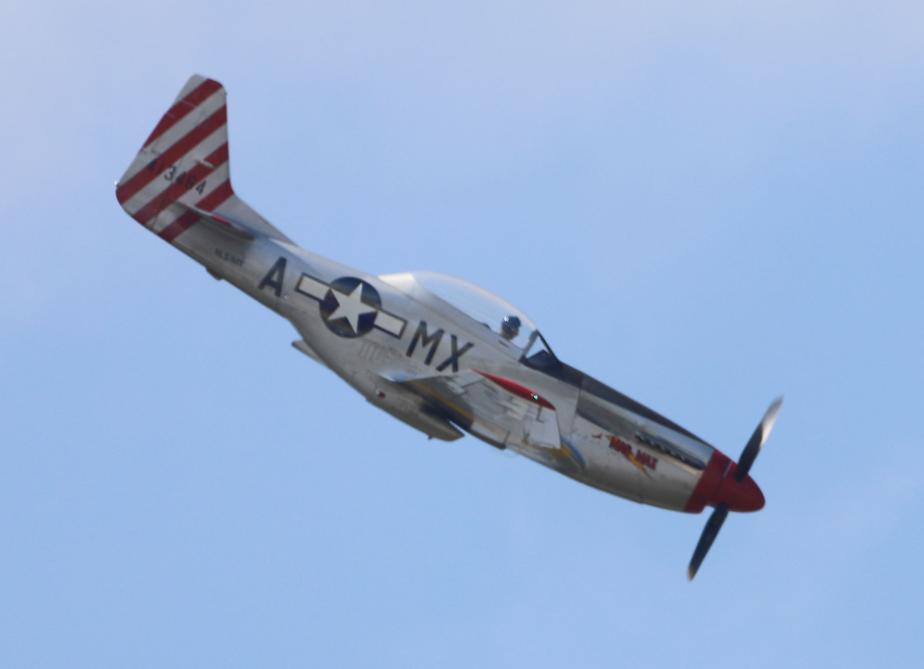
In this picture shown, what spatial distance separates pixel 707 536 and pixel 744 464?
1409 millimetres

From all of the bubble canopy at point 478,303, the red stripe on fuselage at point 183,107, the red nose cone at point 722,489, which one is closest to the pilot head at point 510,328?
the bubble canopy at point 478,303

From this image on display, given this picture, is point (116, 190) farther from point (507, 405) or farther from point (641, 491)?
point (641, 491)

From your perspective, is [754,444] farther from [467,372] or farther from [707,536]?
[467,372]

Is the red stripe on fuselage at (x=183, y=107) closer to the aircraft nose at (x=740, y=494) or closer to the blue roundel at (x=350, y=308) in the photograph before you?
the blue roundel at (x=350, y=308)

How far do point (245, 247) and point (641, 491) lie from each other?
7.51 m

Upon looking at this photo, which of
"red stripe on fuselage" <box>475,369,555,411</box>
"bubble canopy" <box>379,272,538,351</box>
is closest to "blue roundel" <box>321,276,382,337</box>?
"bubble canopy" <box>379,272,538,351</box>

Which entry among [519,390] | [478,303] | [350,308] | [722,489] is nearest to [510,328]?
[478,303]

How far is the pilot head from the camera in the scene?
2845cm

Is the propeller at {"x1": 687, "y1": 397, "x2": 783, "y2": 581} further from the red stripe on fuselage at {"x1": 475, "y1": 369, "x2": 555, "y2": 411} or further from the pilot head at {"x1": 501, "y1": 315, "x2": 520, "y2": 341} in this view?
the pilot head at {"x1": 501, "y1": 315, "x2": 520, "y2": 341}

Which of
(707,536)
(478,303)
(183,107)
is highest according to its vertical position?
(183,107)

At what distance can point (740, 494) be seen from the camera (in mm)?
28984

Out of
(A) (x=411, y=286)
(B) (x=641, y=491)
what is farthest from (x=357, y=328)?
(B) (x=641, y=491)

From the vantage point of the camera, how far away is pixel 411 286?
28.7 metres

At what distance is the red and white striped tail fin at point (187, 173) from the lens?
96.8ft
